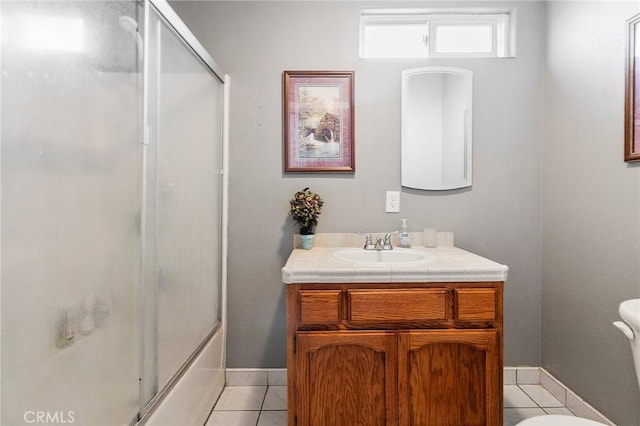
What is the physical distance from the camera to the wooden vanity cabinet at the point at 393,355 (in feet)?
4.45

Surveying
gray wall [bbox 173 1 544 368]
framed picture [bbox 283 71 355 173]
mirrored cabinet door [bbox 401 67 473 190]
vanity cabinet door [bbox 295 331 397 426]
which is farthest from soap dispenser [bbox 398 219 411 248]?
vanity cabinet door [bbox 295 331 397 426]

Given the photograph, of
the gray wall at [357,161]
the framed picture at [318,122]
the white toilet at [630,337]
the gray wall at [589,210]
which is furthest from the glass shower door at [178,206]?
the gray wall at [589,210]

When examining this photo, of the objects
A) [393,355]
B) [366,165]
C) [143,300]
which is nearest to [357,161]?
[366,165]

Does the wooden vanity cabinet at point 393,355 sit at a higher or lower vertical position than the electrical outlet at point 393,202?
lower

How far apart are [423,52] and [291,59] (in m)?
0.78

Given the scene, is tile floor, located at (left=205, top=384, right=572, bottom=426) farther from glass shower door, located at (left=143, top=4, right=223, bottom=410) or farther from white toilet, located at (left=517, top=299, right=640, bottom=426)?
white toilet, located at (left=517, top=299, right=640, bottom=426)

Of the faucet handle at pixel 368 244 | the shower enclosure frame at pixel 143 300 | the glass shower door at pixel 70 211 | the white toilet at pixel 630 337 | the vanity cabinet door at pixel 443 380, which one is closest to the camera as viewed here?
the glass shower door at pixel 70 211

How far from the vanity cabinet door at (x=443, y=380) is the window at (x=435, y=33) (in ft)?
5.13

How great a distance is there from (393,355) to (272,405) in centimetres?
86

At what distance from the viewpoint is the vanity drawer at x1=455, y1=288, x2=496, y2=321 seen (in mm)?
1369

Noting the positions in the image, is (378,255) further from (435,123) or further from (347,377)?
(435,123)

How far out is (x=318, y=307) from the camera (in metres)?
1.36

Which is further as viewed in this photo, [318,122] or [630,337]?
[318,122]

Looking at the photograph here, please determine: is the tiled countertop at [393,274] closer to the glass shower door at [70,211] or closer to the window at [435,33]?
the glass shower door at [70,211]
